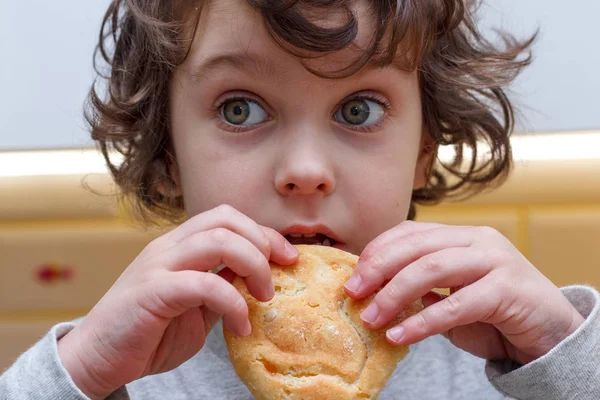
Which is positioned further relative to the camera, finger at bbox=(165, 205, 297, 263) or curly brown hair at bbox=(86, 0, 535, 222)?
curly brown hair at bbox=(86, 0, 535, 222)

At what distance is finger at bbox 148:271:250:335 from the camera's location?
0.89 m

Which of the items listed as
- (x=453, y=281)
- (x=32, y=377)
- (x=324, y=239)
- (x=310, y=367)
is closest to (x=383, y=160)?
(x=324, y=239)

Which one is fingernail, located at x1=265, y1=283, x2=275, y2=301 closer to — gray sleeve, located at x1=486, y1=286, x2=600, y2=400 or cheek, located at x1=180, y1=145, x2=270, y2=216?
cheek, located at x1=180, y1=145, x2=270, y2=216

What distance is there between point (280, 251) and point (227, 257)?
0.08m

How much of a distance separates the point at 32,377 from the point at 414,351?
0.69 m

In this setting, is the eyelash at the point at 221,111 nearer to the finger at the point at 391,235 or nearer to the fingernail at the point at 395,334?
the finger at the point at 391,235

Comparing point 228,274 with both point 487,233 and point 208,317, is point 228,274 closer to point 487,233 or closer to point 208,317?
point 208,317

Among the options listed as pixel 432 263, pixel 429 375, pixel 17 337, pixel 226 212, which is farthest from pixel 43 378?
pixel 17 337

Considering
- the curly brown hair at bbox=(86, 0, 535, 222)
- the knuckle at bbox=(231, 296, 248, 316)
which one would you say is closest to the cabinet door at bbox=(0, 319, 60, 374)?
the curly brown hair at bbox=(86, 0, 535, 222)

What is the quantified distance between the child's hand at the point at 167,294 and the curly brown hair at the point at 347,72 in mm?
291

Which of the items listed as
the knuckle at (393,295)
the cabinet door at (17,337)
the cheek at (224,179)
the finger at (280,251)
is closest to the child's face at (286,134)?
the cheek at (224,179)

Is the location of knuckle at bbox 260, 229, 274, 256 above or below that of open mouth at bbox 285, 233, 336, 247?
above

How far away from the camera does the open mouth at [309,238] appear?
3.67ft

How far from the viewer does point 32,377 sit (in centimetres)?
103
